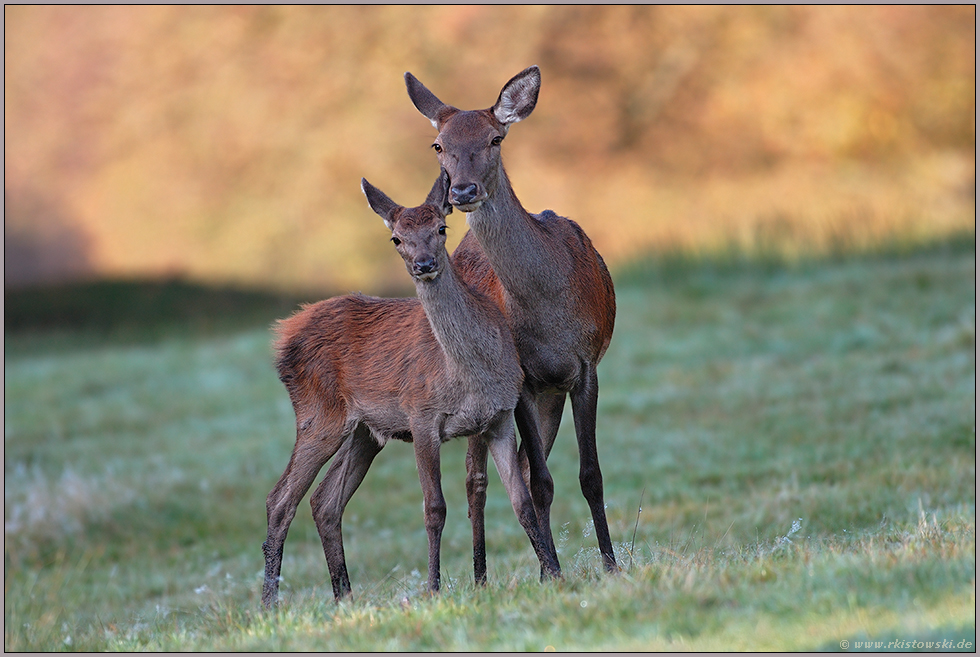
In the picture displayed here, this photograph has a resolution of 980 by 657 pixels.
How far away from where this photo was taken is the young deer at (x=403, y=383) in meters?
6.28

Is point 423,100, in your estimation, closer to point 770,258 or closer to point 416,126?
point 770,258

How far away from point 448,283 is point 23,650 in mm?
3736

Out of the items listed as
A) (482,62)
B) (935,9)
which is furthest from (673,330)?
(935,9)

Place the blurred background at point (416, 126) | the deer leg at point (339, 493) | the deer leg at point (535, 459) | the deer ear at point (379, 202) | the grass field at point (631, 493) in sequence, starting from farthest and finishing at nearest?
the blurred background at point (416, 126), the deer leg at point (339, 493), the deer leg at point (535, 459), the deer ear at point (379, 202), the grass field at point (631, 493)

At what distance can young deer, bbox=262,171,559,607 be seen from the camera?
6.28 metres

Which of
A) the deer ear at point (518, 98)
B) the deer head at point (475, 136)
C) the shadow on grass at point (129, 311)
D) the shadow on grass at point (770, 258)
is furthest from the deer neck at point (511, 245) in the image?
the shadow on grass at point (129, 311)

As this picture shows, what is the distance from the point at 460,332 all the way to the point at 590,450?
127 cm

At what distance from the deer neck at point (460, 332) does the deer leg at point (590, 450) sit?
711mm

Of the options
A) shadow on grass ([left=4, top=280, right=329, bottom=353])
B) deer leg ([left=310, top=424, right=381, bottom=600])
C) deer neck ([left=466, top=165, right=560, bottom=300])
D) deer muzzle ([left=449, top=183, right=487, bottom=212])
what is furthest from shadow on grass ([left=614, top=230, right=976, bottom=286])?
deer muzzle ([left=449, top=183, right=487, bottom=212])

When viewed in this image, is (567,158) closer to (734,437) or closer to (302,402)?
(734,437)

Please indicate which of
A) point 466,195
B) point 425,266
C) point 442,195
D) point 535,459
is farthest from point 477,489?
point 466,195

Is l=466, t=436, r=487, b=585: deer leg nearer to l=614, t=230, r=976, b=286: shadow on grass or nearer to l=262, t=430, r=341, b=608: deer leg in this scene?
l=262, t=430, r=341, b=608: deer leg

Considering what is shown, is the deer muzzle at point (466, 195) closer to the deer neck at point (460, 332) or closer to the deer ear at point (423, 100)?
the deer neck at point (460, 332)

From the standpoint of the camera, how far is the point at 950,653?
4.30 metres
